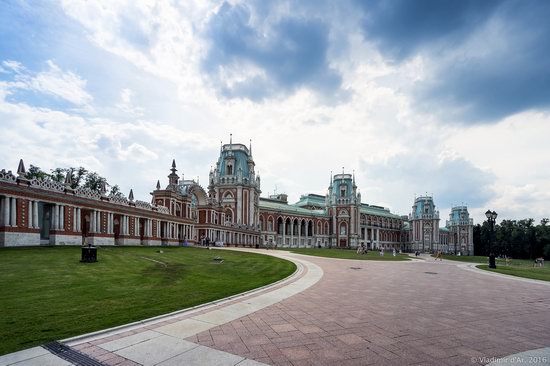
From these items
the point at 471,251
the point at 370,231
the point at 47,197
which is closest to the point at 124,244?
the point at 47,197

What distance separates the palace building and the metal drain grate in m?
24.8

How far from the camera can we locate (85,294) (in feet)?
36.7

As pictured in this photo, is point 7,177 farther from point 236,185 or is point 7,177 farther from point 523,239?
point 523,239

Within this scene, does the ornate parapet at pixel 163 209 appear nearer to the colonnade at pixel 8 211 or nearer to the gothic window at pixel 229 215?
the colonnade at pixel 8 211

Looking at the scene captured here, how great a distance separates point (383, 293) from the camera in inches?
559

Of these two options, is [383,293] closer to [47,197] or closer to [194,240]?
[47,197]

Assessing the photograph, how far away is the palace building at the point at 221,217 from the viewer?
28917 millimetres

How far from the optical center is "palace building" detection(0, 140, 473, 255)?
1138 inches

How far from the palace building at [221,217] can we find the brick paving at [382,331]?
86.6 feet

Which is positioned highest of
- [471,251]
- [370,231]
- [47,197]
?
[47,197]

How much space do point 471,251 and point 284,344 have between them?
15006cm

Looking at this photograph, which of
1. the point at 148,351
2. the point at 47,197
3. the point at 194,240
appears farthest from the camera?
the point at 194,240

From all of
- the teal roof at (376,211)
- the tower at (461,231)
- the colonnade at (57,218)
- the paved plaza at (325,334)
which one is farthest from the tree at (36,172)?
the tower at (461,231)

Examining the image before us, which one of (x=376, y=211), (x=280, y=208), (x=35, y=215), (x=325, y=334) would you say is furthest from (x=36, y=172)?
(x=376, y=211)
